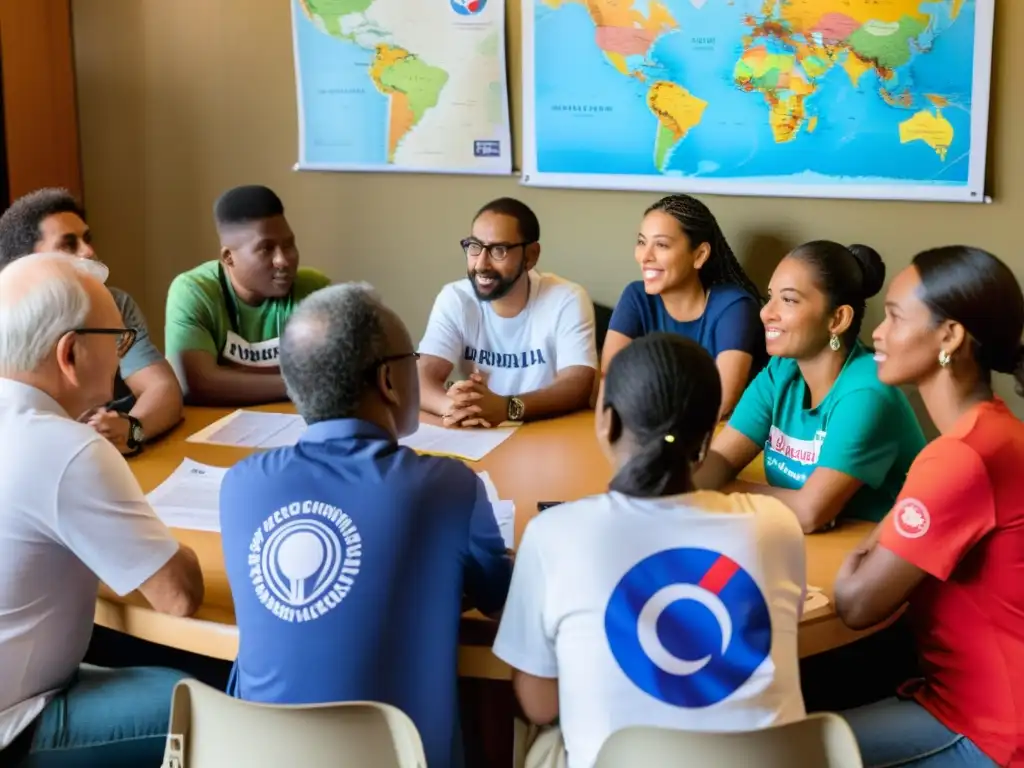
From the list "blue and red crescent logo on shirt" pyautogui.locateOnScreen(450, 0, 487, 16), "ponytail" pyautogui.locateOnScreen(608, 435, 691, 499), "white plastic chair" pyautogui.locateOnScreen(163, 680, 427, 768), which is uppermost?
"blue and red crescent logo on shirt" pyautogui.locateOnScreen(450, 0, 487, 16)

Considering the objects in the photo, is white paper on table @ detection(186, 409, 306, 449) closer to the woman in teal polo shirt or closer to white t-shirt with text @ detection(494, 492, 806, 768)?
the woman in teal polo shirt

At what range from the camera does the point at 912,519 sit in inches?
59.8

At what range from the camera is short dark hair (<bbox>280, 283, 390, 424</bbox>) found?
1519 millimetres

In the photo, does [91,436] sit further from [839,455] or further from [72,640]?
[839,455]

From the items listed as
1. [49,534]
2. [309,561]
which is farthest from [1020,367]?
[49,534]

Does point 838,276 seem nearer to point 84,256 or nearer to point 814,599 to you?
point 814,599

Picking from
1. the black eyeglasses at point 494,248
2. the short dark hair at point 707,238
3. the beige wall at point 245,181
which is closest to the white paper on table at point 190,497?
the black eyeglasses at point 494,248

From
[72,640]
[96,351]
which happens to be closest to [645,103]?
[96,351]

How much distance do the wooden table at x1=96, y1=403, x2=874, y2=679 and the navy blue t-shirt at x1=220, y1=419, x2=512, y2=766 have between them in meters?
0.11

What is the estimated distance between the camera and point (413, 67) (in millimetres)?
3697

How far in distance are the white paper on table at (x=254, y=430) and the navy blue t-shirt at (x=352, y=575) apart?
93 centimetres

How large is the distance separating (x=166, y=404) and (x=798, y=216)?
1.96m

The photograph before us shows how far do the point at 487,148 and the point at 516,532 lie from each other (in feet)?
6.85

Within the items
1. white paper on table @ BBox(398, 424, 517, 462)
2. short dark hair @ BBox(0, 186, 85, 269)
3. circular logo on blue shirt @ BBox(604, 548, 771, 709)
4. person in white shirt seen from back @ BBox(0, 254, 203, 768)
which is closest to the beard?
white paper on table @ BBox(398, 424, 517, 462)
